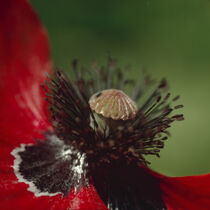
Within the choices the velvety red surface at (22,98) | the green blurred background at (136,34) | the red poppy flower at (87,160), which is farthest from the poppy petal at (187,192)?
the green blurred background at (136,34)

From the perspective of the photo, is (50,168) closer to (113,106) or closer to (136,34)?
(113,106)

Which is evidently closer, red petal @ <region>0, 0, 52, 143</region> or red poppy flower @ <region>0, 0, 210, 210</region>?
red poppy flower @ <region>0, 0, 210, 210</region>

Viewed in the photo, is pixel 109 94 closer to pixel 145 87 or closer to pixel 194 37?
pixel 145 87

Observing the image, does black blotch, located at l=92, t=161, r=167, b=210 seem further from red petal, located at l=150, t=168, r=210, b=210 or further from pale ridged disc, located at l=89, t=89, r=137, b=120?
pale ridged disc, located at l=89, t=89, r=137, b=120

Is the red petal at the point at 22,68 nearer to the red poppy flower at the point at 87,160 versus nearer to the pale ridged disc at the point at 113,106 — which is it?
the red poppy flower at the point at 87,160

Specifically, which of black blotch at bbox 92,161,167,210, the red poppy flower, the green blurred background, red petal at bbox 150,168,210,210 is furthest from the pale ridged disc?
the green blurred background

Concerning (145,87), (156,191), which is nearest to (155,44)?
(145,87)

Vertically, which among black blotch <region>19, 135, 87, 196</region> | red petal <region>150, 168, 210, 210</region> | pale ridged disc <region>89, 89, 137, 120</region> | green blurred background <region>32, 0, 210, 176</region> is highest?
green blurred background <region>32, 0, 210, 176</region>
